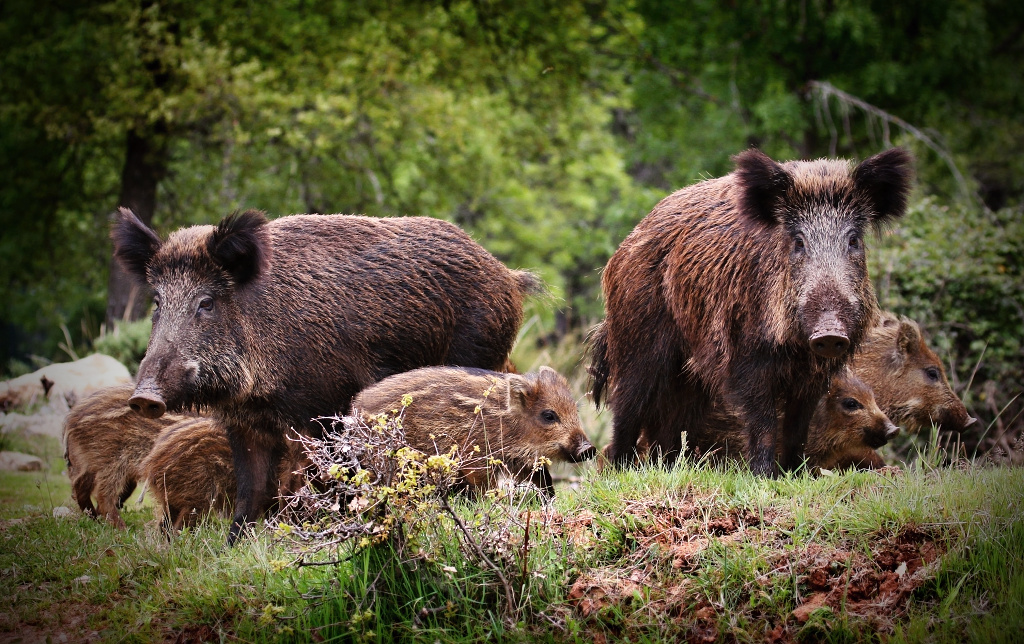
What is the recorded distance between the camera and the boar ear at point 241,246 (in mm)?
5633

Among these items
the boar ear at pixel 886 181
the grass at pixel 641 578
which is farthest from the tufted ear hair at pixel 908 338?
the grass at pixel 641 578

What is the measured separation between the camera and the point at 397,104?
14328 millimetres

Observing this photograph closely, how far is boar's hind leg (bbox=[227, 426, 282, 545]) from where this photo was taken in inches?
228

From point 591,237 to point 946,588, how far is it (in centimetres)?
1811

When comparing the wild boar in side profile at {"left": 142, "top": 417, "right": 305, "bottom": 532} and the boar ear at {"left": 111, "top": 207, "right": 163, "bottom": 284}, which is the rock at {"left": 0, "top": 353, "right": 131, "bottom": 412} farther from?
the boar ear at {"left": 111, "top": 207, "right": 163, "bottom": 284}

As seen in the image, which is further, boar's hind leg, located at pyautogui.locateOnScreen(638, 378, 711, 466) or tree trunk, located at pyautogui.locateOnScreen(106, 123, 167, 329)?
tree trunk, located at pyautogui.locateOnScreen(106, 123, 167, 329)

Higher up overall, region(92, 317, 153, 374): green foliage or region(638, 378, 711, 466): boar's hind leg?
region(638, 378, 711, 466): boar's hind leg

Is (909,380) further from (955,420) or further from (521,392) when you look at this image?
(521,392)

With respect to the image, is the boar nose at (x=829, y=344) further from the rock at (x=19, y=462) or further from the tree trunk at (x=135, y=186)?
the tree trunk at (x=135, y=186)

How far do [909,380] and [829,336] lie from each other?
97.0 inches

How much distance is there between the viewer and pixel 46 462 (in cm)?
834

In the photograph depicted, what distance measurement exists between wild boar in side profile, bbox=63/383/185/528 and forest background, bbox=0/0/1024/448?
15.5ft

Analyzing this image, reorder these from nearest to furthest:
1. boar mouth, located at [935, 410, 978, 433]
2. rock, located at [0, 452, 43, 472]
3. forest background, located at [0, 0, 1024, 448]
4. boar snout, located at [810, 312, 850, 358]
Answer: boar snout, located at [810, 312, 850, 358] → boar mouth, located at [935, 410, 978, 433] → rock, located at [0, 452, 43, 472] → forest background, located at [0, 0, 1024, 448]

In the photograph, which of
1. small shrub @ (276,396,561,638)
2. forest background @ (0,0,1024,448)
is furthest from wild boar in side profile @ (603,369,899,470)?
forest background @ (0,0,1024,448)
